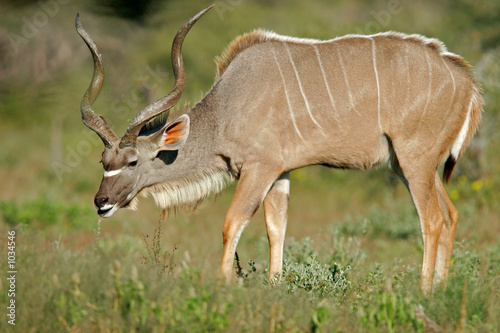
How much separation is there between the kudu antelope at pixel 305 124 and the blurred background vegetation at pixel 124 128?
0.42 metres

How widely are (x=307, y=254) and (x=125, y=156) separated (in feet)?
5.95

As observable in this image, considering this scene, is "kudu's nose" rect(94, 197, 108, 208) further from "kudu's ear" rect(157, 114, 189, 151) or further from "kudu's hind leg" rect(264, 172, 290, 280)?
"kudu's hind leg" rect(264, 172, 290, 280)

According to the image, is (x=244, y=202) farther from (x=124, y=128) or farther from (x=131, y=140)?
(x=124, y=128)

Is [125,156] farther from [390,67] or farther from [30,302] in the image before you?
[390,67]

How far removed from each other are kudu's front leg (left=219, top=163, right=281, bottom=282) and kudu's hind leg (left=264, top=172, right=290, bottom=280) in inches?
22.5

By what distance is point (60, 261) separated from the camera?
3396mm

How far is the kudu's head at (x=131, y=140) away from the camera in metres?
4.26

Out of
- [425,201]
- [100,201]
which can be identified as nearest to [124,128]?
[100,201]

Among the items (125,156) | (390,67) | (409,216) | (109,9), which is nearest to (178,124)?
(125,156)

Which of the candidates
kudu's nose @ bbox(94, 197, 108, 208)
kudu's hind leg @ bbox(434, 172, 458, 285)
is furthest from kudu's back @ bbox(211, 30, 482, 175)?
kudu's nose @ bbox(94, 197, 108, 208)

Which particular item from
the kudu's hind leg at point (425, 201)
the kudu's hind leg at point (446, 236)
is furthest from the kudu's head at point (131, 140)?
the kudu's hind leg at point (446, 236)

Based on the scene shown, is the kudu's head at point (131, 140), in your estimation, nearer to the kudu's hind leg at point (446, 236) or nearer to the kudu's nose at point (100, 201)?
the kudu's nose at point (100, 201)

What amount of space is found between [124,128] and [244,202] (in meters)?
4.94

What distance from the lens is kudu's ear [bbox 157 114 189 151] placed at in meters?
4.38
